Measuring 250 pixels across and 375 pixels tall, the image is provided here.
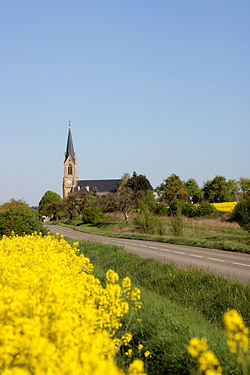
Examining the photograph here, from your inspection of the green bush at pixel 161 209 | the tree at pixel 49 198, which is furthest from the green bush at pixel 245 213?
the tree at pixel 49 198

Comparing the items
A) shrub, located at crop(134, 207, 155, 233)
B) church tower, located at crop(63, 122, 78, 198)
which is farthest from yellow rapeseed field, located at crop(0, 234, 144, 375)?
church tower, located at crop(63, 122, 78, 198)

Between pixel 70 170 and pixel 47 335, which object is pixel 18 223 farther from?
pixel 70 170

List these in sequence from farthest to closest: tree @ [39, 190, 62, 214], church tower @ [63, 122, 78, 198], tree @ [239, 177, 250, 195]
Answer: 1. church tower @ [63, 122, 78, 198]
2. tree @ [39, 190, 62, 214]
3. tree @ [239, 177, 250, 195]

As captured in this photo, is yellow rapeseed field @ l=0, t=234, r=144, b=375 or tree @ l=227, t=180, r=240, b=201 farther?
tree @ l=227, t=180, r=240, b=201

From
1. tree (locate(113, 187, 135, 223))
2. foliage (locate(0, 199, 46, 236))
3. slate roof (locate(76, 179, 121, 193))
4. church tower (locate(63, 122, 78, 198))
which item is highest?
church tower (locate(63, 122, 78, 198))

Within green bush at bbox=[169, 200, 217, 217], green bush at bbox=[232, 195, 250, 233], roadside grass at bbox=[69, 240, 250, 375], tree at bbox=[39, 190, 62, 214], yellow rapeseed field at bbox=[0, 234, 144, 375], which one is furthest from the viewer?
tree at bbox=[39, 190, 62, 214]

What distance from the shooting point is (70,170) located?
146875 millimetres

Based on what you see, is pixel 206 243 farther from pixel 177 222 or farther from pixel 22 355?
pixel 22 355

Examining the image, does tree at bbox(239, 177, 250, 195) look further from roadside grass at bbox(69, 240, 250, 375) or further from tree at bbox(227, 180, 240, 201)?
roadside grass at bbox(69, 240, 250, 375)

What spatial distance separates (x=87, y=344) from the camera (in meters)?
3.04

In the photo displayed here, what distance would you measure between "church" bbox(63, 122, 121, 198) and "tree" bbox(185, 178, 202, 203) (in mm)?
50597

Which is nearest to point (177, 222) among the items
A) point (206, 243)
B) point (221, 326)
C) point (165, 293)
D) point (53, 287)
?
point (206, 243)

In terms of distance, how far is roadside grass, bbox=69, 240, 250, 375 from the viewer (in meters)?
4.94

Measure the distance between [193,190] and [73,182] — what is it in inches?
2515
